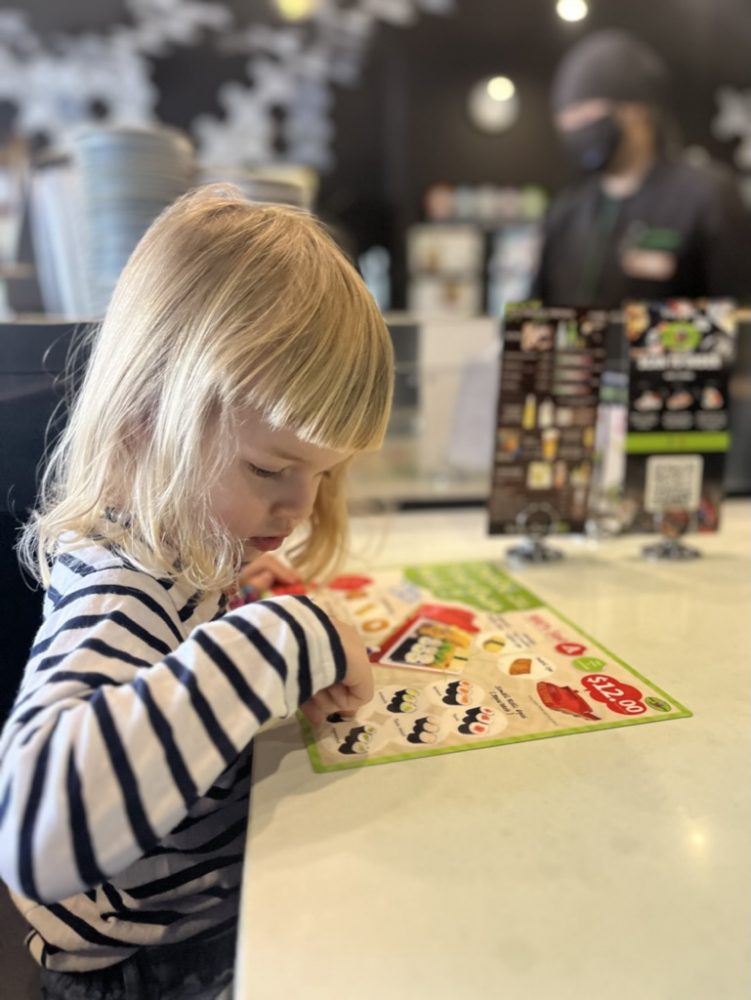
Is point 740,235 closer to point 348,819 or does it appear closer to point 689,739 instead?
point 689,739

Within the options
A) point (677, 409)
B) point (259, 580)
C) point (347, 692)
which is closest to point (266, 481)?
point (347, 692)

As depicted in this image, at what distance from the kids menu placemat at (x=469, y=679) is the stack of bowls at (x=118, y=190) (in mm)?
583

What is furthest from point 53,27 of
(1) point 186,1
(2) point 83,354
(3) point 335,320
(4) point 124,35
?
(3) point 335,320

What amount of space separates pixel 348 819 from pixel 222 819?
191 millimetres

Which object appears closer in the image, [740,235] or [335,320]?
[335,320]

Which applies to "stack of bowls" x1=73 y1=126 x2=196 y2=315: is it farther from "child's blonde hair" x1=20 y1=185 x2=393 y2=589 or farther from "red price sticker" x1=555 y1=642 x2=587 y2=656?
"red price sticker" x1=555 y1=642 x2=587 y2=656

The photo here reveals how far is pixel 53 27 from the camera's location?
342 centimetres

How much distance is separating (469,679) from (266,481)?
0.26 m

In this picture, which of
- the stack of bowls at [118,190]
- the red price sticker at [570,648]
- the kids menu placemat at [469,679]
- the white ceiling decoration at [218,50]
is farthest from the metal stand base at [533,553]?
the white ceiling decoration at [218,50]

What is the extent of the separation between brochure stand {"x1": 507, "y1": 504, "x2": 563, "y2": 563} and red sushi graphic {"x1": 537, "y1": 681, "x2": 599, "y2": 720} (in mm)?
365

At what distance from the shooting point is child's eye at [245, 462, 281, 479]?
663mm

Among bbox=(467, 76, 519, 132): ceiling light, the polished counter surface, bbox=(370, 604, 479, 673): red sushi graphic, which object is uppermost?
bbox=(467, 76, 519, 132): ceiling light

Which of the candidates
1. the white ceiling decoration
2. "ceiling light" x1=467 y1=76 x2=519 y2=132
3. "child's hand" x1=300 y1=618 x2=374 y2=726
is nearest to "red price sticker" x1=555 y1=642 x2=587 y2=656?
"child's hand" x1=300 y1=618 x2=374 y2=726

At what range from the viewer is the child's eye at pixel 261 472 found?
663 mm
